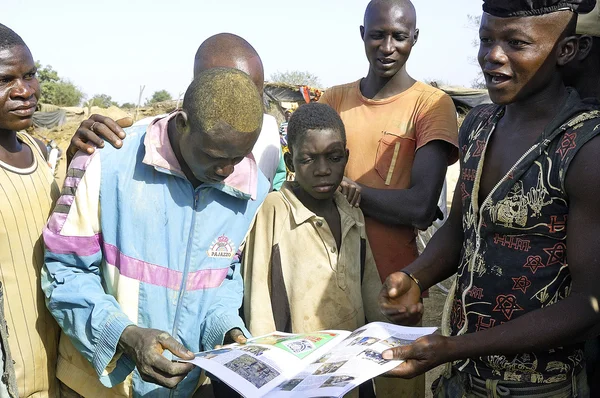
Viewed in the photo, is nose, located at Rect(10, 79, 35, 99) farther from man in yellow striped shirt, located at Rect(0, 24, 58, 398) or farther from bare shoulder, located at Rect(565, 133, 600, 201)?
bare shoulder, located at Rect(565, 133, 600, 201)

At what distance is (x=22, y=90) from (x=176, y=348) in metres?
1.41

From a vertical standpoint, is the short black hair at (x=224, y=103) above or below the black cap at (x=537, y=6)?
below

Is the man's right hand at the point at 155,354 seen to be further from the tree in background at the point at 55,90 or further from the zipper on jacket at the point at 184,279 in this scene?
the tree in background at the point at 55,90

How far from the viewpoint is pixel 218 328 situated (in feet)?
7.70

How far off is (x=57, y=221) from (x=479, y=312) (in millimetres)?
1647

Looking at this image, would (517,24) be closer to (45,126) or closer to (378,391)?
(378,391)

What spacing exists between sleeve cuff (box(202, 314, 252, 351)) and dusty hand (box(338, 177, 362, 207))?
0.92m

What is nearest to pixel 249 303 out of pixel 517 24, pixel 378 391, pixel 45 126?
pixel 378 391

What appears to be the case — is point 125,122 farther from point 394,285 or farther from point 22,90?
point 394,285

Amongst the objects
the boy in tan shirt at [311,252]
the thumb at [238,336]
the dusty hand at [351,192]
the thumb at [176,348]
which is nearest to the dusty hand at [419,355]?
the thumb at [238,336]

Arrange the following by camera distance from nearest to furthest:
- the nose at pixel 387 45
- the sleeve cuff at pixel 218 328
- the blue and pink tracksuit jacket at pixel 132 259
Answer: the blue and pink tracksuit jacket at pixel 132 259 → the sleeve cuff at pixel 218 328 → the nose at pixel 387 45

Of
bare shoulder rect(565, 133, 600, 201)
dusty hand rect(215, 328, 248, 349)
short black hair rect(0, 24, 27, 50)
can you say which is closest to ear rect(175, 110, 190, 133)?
dusty hand rect(215, 328, 248, 349)

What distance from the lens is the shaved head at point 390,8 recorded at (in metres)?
3.41

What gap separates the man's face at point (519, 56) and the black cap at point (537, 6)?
0.07ft
